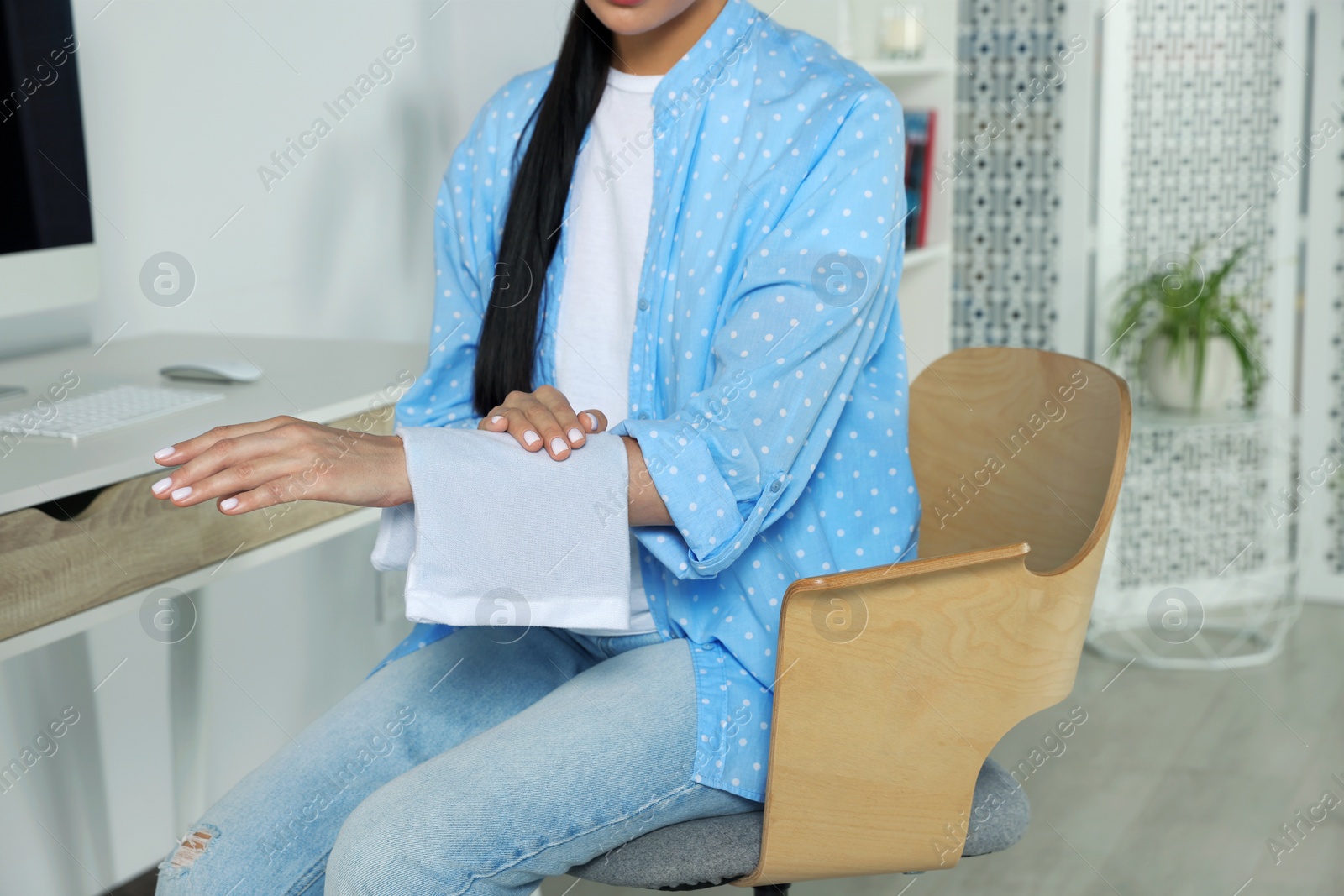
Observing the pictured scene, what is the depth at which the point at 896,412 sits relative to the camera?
3.64 feet

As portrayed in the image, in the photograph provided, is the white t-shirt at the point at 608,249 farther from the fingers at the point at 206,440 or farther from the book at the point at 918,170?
the book at the point at 918,170

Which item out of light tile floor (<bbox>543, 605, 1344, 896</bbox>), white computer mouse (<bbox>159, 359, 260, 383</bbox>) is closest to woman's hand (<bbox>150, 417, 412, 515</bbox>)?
white computer mouse (<bbox>159, 359, 260, 383</bbox>)

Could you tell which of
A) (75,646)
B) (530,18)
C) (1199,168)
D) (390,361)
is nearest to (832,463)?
(390,361)

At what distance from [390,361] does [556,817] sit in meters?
0.82

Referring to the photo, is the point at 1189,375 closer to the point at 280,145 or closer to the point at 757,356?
the point at 280,145

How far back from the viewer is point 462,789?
0.88 metres

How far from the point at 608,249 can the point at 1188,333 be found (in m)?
1.90

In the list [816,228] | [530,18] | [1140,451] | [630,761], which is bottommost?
[1140,451]

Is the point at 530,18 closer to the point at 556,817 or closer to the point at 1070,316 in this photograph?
the point at 1070,316

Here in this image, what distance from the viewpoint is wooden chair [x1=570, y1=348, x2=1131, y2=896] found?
35.4 inches

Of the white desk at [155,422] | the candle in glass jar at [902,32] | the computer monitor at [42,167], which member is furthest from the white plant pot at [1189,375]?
the computer monitor at [42,167]

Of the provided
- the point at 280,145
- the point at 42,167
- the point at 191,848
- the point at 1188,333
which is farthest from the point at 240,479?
the point at 1188,333

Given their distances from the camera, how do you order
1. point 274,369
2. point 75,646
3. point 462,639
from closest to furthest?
point 462,639 < point 274,369 < point 75,646

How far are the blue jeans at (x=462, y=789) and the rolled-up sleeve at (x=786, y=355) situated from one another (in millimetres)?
127
